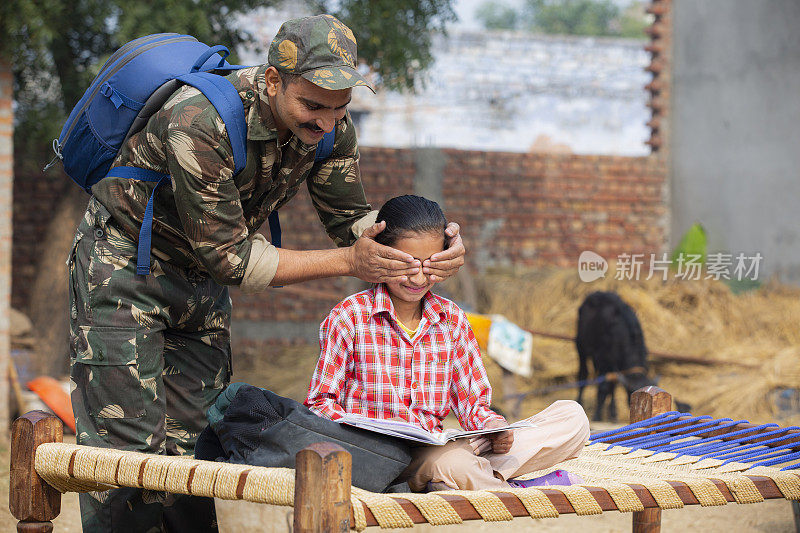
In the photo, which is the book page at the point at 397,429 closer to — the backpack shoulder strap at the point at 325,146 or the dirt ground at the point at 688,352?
the backpack shoulder strap at the point at 325,146

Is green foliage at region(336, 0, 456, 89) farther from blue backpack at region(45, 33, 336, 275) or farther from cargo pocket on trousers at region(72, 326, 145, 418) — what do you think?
cargo pocket on trousers at region(72, 326, 145, 418)

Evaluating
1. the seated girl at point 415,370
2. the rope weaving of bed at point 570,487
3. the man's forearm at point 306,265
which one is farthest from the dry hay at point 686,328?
the man's forearm at point 306,265

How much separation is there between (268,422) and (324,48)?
2.96 ft

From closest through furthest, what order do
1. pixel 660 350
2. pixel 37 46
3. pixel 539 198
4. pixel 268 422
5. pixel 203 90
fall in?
pixel 268 422, pixel 203 90, pixel 37 46, pixel 660 350, pixel 539 198

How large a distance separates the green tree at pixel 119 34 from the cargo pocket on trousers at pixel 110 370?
3.60 metres

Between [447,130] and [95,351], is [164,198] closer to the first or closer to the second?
[95,351]

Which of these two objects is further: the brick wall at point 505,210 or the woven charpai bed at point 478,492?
the brick wall at point 505,210

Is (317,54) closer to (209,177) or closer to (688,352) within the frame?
(209,177)

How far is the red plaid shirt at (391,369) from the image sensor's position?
2.38m

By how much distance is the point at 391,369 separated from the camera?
240cm

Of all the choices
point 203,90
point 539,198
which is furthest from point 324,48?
point 539,198

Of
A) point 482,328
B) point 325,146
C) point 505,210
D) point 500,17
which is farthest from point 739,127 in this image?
point 500,17

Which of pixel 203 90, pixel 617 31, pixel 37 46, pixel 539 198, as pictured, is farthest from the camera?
pixel 617 31

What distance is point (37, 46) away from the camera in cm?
548
